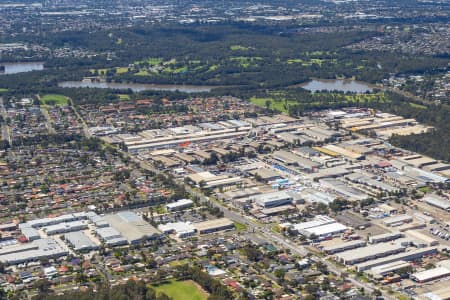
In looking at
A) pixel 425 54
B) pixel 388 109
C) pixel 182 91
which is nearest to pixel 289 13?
pixel 425 54

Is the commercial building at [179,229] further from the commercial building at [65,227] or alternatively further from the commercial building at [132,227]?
the commercial building at [65,227]

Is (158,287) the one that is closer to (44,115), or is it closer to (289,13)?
(44,115)

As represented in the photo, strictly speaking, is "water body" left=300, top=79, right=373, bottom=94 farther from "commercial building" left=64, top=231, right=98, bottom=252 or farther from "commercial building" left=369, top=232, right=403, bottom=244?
"commercial building" left=64, top=231, right=98, bottom=252

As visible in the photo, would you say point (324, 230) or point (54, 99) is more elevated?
point (324, 230)

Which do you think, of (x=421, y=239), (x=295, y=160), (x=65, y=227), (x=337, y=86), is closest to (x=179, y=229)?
(x=65, y=227)

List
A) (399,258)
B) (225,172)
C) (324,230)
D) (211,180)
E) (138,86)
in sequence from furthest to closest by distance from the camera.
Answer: (138,86), (225,172), (211,180), (324,230), (399,258)

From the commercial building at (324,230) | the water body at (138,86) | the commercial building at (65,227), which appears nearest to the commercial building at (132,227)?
the commercial building at (65,227)

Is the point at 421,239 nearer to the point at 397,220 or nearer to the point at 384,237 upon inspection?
the point at 384,237
